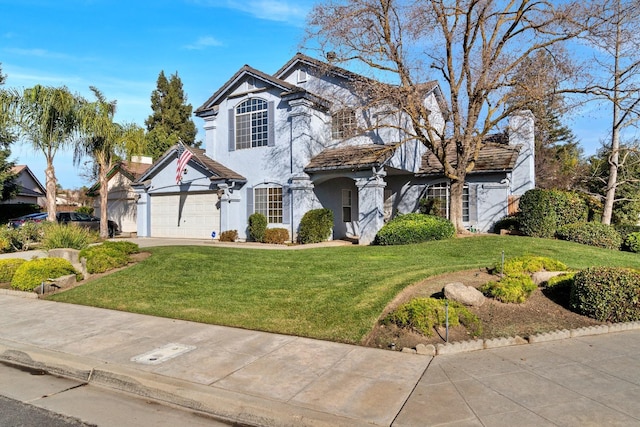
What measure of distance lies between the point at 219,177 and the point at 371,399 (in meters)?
16.2

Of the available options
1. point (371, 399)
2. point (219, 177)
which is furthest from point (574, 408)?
point (219, 177)

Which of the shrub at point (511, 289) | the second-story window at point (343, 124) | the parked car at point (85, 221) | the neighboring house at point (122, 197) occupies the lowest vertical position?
the shrub at point (511, 289)

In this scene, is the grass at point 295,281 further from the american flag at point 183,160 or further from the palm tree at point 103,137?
the palm tree at point 103,137

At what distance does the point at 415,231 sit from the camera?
51.7 ft

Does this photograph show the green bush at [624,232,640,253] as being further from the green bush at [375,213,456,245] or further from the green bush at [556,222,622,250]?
the green bush at [375,213,456,245]

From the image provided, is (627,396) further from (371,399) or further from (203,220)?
(203,220)

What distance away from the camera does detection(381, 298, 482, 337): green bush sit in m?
6.07

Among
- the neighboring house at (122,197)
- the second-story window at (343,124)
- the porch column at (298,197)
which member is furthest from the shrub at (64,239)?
the neighboring house at (122,197)

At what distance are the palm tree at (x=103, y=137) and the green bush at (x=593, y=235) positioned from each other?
21.7m

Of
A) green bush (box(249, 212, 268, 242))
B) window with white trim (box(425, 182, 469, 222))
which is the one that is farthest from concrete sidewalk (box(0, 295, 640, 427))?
window with white trim (box(425, 182, 469, 222))

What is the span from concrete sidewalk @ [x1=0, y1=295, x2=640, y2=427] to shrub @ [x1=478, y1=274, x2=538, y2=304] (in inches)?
49.9

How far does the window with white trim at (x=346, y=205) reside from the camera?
797 inches

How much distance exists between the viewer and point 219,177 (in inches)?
757

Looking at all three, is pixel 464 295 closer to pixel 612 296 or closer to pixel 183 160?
pixel 612 296
